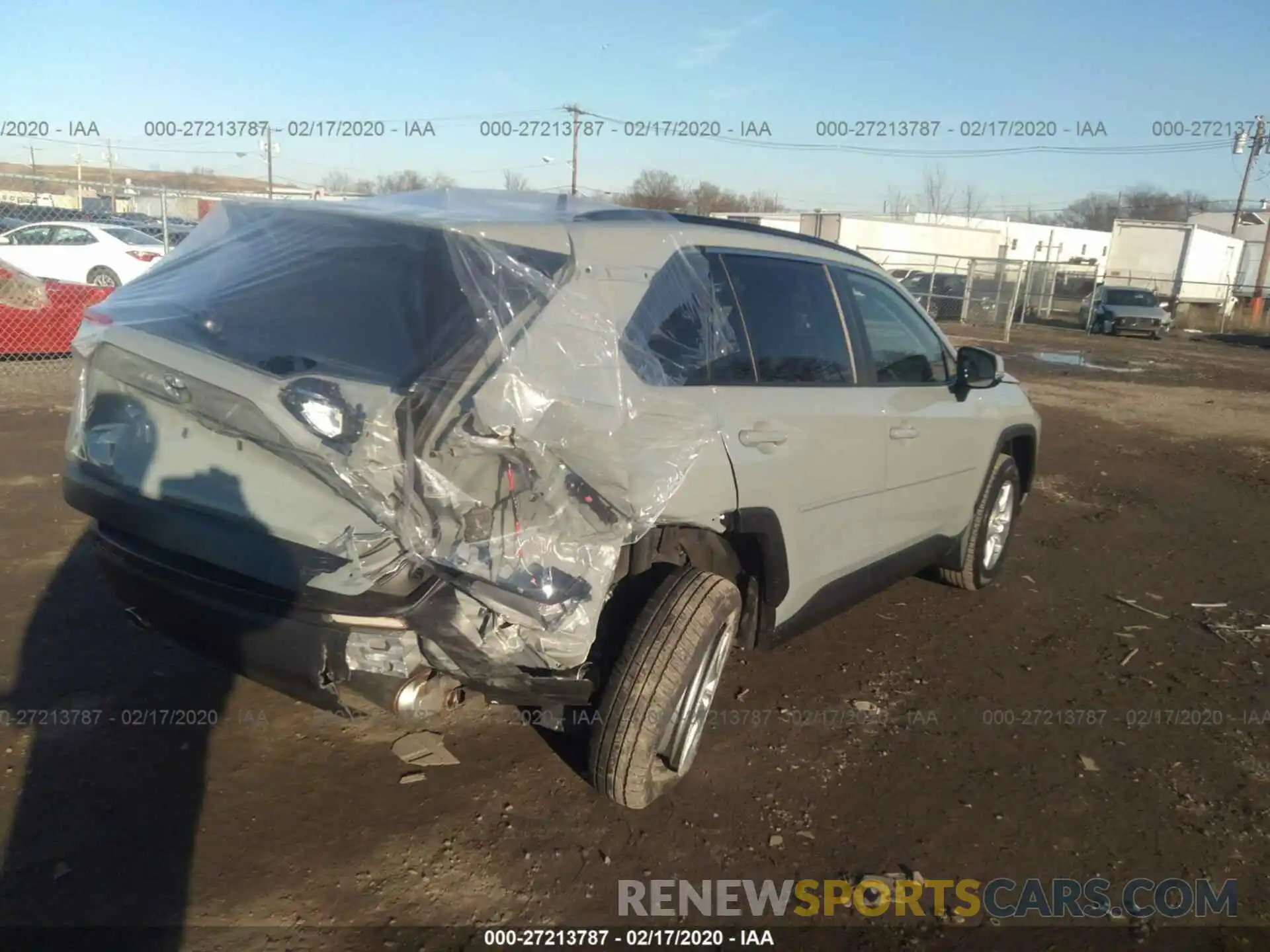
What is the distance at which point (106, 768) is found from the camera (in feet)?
10.2

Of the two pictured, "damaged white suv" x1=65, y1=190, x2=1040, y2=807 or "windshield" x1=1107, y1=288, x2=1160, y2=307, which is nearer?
"damaged white suv" x1=65, y1=190, x2=1040, y2=807

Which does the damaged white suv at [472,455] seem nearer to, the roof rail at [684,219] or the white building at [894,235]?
the roof rail at [684,219]

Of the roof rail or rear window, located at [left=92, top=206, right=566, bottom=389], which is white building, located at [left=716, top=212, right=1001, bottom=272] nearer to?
the roof rail

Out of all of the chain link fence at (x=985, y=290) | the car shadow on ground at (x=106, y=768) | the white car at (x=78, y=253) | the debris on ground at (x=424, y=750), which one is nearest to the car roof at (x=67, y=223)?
the white car at (x=78, y=253)

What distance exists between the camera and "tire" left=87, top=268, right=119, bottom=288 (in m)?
13.6

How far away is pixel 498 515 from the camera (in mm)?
2381

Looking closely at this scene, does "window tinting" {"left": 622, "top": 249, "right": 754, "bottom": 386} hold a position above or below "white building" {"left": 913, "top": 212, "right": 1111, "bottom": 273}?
below

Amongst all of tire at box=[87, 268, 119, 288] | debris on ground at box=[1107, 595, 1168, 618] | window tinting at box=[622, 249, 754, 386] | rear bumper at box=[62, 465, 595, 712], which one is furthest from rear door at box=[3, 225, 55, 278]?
debris on ground at box=[1107, 595, 1168, 618]

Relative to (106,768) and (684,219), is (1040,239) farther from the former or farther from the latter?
(106,768)

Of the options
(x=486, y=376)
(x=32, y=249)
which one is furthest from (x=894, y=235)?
(x=486, y=376)

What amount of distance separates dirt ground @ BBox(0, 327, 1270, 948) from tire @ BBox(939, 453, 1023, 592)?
135 mm

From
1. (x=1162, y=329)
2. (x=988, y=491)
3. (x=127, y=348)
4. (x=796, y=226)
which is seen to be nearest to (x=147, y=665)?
(x=127, y=348)

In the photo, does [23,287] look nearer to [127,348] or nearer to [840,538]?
[127,348]

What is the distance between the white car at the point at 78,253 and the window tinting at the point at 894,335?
40.3 feet
